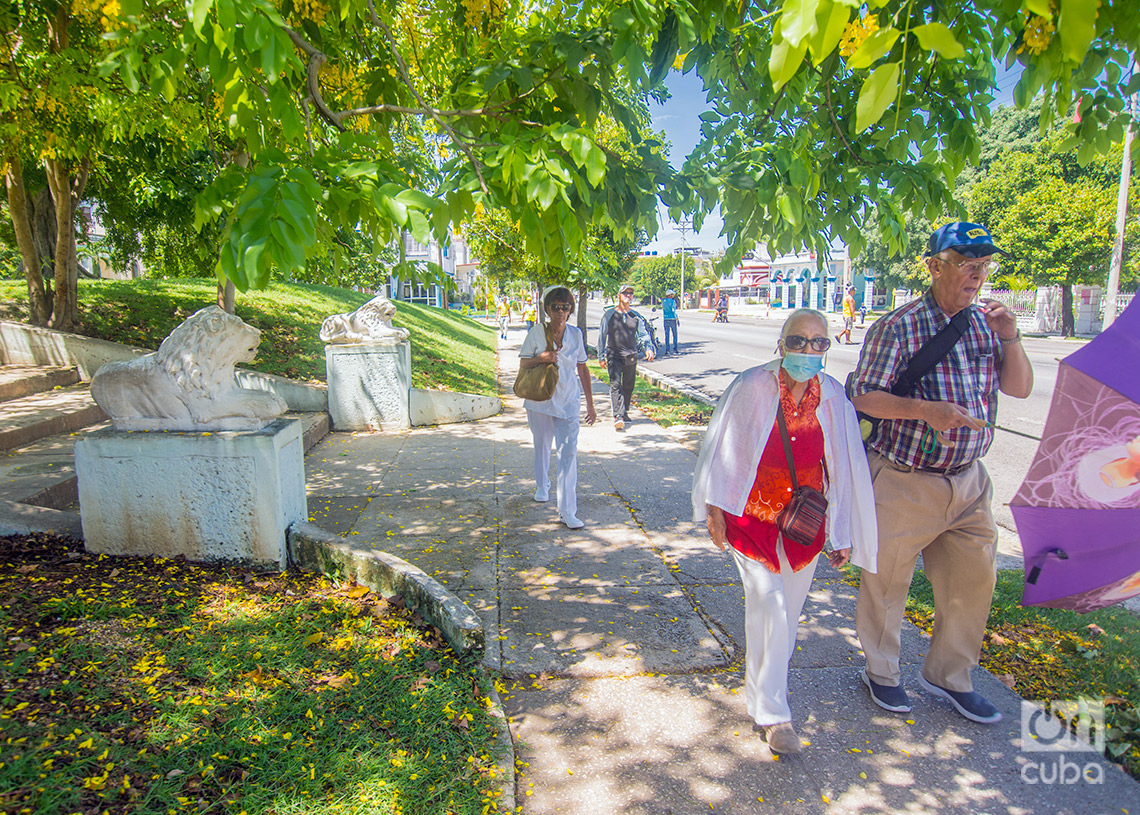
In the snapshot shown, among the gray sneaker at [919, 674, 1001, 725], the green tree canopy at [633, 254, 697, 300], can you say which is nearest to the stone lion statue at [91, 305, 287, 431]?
the gray sneaker at [919, 674, 1001, 725]

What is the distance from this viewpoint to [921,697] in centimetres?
329

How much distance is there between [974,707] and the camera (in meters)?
3.11

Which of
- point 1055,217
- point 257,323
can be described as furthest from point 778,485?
point 1055,217

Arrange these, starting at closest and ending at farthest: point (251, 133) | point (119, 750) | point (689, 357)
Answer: point (119, 750)
point (251, 133)
point (689, 357)

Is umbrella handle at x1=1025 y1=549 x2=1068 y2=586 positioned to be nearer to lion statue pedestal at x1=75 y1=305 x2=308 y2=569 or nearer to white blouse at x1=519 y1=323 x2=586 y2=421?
white blouse at x1=519 y1=323 x2=586 y2=421

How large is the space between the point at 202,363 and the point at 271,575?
4.24 feet

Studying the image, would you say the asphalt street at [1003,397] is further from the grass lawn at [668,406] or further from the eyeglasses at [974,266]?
the eyeglasses at [974,266]

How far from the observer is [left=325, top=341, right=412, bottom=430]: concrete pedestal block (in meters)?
8.79

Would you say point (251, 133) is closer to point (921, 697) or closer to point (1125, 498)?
point (1125, 498)

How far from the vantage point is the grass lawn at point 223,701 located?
2357 mm

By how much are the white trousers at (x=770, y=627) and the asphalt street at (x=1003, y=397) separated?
2291 mm

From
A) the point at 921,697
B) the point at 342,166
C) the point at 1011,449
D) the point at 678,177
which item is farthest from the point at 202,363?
the point at 1011,449

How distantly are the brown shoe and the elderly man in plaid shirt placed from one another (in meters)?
0.59

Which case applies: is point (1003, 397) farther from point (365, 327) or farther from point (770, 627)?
point (770, 627)
